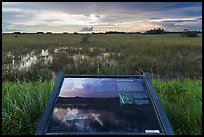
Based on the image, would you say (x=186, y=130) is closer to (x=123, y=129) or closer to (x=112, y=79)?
(x=112, y=79)

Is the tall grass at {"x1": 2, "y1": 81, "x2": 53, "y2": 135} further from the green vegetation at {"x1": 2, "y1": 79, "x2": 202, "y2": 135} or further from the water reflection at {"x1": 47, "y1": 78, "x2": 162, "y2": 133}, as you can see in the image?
the water reflection at {"x1": 47, "y1": 78, "x2": 162, "y2": 133}

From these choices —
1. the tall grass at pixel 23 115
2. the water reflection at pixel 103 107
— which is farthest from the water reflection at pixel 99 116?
the tall grass at pixel 23 115

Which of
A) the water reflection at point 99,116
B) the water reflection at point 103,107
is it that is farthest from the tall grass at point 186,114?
the water reflection at point 99,116

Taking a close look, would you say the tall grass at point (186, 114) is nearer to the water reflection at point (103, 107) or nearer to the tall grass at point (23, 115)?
the water reflection at point (103, 107)

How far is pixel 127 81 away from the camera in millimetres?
3256

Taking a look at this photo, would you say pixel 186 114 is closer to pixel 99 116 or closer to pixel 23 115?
pixel 99 116

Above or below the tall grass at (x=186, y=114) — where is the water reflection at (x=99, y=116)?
above

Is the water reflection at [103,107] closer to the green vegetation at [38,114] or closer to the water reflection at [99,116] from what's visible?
the water reflection at [99,116]

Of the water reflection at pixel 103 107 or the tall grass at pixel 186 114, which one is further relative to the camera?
the tall grass at pixel 186 114

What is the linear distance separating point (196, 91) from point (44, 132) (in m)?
2.66

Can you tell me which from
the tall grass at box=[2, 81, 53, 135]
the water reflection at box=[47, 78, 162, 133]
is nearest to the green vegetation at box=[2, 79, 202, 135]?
the tall grass at box=[2, 81, 53, 135]

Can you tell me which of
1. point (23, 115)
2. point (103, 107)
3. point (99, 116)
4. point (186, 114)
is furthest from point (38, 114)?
point (186, 114)

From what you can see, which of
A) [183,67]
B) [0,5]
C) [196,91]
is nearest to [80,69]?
[183,67]

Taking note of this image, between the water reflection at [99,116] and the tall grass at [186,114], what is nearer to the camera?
the water reflection at [99,116]
